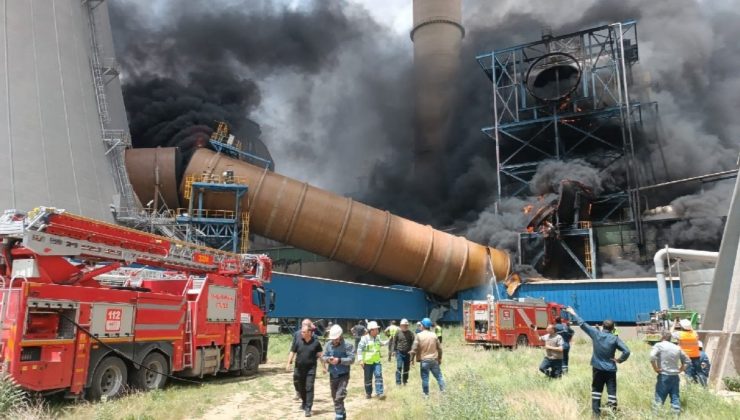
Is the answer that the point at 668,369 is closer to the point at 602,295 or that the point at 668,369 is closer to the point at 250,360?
the point at 250,360

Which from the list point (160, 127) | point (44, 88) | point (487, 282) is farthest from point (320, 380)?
point (160, 127)

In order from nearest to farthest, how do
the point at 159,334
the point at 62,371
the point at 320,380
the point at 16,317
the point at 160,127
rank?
the point at 16,317 < the point at 62,371 < the point at 159,334 < the point at 320,380 < the point at 160,127

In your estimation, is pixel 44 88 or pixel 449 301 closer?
pixel 44 88

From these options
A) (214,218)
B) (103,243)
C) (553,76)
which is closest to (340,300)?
(214,218)

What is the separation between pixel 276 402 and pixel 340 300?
1773 cm

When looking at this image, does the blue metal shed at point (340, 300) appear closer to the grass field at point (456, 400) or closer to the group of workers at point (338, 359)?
the grass field at point (456, 400)

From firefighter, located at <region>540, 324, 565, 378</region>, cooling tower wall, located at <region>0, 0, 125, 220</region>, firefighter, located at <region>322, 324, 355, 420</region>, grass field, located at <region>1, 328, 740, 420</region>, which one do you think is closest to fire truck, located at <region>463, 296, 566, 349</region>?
grass field, located at <region>1, 328, 740, 420</region>

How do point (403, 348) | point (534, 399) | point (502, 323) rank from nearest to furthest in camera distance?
point (534, 399)
point (403, 348)
point (502, 323)

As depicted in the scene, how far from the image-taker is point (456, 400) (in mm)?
6441

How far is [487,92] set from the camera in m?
Result: 46.0

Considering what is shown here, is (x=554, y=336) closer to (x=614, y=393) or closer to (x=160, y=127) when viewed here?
(x=614, y=393)

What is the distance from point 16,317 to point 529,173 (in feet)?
119

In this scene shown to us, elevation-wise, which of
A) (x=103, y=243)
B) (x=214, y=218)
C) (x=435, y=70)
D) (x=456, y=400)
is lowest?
(x=456, y=400)

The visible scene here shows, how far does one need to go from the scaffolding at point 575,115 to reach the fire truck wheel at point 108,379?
27938 millimetres
